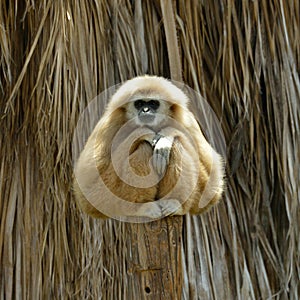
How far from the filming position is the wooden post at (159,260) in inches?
113

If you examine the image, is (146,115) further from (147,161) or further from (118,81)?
(118,81)

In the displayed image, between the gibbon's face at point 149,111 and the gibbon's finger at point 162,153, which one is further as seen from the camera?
the gibbon's face at point 149,111

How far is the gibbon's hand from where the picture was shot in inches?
113

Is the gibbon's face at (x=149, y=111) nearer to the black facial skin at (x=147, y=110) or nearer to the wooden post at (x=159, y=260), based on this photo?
the black facial skin at (x=147, y=110)

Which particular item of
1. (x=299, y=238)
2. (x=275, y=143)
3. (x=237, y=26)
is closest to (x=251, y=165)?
(x=275, y=143)

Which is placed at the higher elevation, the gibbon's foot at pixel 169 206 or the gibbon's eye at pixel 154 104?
the gibbon's eye at pixel 154 104

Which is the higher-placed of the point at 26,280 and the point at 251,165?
the point at 251,165

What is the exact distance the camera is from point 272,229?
16.6ft

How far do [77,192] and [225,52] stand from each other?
7.20 feet

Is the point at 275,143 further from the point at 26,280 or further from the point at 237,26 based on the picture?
the point at 26,280

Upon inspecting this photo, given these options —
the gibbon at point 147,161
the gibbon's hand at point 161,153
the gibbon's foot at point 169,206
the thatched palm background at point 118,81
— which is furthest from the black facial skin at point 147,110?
the thatched palm background at point 118,81

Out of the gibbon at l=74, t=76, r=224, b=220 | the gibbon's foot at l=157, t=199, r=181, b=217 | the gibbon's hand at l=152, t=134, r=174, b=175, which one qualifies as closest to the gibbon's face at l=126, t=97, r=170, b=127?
the gibbon at l=74, t=76, r=224, b=220

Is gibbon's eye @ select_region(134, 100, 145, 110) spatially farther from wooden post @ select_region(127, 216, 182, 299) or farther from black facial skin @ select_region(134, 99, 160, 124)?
wooden post @ select_region(127, 216, 182, 299)

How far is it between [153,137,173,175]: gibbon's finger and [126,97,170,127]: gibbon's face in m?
0.25
